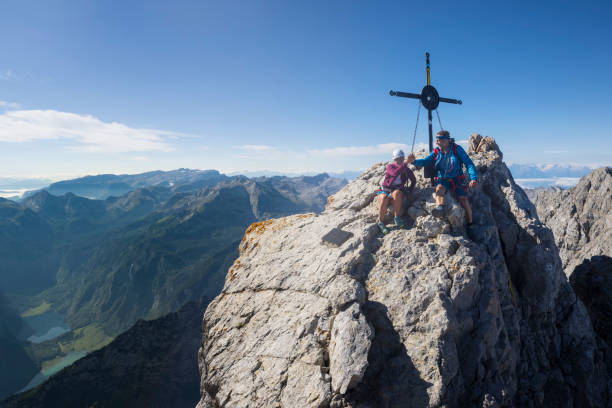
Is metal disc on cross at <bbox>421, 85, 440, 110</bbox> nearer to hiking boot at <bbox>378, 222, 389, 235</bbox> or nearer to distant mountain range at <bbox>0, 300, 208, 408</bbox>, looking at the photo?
hiking boot at <bbox>378, 222, 389, 235</bbox>

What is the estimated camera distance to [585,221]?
38344mm

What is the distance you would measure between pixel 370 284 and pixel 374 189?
6208 millimetres

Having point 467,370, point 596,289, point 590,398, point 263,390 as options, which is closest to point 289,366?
point 263,390

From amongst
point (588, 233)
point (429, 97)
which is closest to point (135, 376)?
point (429, 97)

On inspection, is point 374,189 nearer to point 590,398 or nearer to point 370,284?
point 370,284

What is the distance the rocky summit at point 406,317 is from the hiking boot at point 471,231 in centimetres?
24

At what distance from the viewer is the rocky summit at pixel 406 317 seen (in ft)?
29.1

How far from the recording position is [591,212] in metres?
38.5

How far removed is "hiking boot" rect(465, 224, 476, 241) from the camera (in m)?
13.1

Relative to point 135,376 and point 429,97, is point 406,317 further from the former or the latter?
point 135,376

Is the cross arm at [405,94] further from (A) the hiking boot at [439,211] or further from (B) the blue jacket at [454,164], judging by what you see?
(A) the hiking boot at [439,211]

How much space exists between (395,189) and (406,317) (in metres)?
5.90

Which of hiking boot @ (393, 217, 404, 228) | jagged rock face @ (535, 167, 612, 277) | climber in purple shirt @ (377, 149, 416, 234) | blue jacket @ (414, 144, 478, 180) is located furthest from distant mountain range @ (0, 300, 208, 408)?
blue jacket @ (414, 144, 478, 180)

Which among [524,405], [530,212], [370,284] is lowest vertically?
[524,405]
